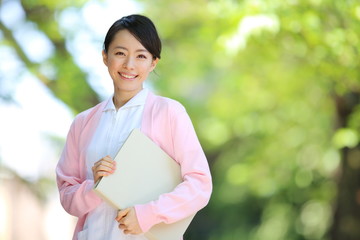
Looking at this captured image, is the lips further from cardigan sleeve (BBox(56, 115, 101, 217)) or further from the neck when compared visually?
cardigan sleeve (BBox(56, 115, 101, 217))

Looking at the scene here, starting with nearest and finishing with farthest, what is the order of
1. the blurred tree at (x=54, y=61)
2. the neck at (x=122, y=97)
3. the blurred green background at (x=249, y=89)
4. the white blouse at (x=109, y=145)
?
1. the white blouse at (x=109, y=145)
2. the neck at (x=122, y=97)
3. the blurred green background at (x=249, y=89)
4. the blurred tree at (x=54, y=61)

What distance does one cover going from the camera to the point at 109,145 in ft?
8.66

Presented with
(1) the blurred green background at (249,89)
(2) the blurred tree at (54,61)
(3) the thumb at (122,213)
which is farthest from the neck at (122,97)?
(2) the blurred tree at (54,61)

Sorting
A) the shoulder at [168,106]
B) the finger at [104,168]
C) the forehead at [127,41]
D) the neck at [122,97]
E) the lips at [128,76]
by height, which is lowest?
the finger at [104,168]

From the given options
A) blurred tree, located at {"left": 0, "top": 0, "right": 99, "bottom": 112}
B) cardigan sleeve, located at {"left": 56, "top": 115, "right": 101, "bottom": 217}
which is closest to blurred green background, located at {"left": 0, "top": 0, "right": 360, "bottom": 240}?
blurred tree, located at {"left": 0, "top": 0, "right": 99, "bottom": 112}

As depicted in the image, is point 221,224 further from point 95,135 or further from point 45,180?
point 95,135

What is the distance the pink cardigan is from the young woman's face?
0.09m

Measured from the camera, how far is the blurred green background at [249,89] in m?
6.23

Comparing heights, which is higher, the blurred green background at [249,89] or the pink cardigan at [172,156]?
the blurred green background at [249,89]

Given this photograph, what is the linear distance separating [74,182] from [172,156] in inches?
14.3

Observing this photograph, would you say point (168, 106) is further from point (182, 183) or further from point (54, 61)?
point (54, 61)

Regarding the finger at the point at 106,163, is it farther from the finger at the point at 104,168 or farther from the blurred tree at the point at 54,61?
the blurred tree at the point at 54,61

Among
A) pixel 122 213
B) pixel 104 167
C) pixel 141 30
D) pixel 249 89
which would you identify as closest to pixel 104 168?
pixel 104 167

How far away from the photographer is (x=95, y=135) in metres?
2.70
